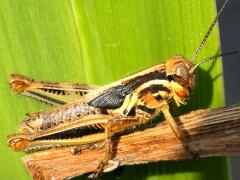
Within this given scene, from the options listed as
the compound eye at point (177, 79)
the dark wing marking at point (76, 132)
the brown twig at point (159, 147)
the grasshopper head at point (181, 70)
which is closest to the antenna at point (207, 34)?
the grasshopper head at point (181, 70)

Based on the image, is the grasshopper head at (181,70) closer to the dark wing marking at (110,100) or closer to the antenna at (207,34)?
the antenna at (207,34)

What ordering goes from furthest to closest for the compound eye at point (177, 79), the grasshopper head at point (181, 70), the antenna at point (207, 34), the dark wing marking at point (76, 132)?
the dark wing marking at point (76, 132) < the compound eye at point (177, 79) < the grasshopper head at point (181, 70) < the antenna at point (207, 34)

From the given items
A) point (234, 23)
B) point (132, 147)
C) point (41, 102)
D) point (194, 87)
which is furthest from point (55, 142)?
point (234, 23)

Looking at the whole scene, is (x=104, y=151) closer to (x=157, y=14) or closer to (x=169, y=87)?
(x=169, y=87)

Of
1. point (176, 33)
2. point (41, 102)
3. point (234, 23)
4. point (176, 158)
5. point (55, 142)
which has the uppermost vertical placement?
point (234, 23)

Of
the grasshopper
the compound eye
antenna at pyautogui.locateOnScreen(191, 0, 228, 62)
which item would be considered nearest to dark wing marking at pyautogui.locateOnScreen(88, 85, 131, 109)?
the grasshopper

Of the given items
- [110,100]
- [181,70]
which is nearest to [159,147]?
[181,70]
